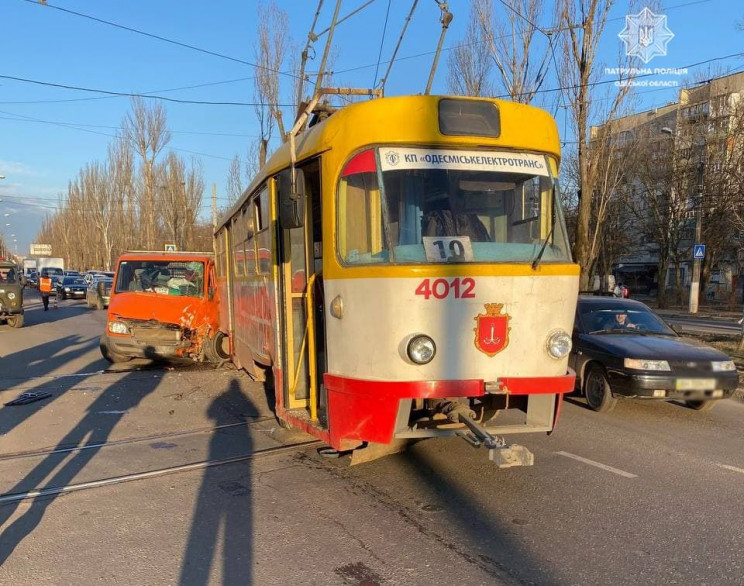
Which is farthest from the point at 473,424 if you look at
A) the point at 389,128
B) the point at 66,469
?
the point at 66,469

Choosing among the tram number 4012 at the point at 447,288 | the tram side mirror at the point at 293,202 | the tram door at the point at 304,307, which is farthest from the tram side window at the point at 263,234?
the tram number 4012 at the point at 447,288

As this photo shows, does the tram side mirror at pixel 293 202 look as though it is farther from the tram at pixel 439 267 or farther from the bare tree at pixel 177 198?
the bare tree at pixel 177 198

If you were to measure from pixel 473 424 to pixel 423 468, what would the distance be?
42.4 inches

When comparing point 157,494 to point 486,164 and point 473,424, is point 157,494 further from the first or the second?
point 486,164

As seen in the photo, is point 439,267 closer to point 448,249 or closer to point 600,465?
point 448,249

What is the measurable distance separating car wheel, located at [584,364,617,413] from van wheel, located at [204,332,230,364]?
645 centimetres

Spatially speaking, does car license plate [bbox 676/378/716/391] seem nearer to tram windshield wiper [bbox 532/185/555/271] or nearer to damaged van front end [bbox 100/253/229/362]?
tram windshield wiper [bbox 532/185/555/271]

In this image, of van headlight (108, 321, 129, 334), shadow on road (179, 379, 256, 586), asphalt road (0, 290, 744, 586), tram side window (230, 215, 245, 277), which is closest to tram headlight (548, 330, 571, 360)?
asphalt road (0, 290, 744, 586)

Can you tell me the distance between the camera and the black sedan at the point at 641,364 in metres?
7.31

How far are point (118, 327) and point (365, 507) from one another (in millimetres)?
7659

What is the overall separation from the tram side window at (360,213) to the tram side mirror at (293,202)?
0.33 metres

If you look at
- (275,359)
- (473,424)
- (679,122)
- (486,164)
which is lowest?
(473,424)

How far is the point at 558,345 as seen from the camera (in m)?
4.57

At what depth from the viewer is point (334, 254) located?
457 centimetres
